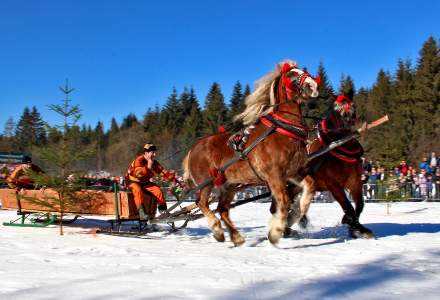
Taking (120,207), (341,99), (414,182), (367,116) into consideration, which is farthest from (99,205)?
(367,116)

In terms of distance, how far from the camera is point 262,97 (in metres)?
7.12

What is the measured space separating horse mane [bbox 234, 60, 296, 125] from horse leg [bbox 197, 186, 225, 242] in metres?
1.31

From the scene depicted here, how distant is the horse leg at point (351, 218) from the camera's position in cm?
738

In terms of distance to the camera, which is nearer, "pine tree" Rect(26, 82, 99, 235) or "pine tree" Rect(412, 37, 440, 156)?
"pine tree" Rect(26, 82, 99, 235)

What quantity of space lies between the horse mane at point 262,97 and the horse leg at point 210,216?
Result: 131 centimetres

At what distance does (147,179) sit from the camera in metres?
8.45

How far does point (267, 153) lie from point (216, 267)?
206 centimetres

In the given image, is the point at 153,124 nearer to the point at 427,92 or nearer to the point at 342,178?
the point at 427,92

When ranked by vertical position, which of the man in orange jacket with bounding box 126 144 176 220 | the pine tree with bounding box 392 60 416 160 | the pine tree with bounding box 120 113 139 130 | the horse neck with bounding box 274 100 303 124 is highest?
the pine tree with bounding box 120 113 139 130

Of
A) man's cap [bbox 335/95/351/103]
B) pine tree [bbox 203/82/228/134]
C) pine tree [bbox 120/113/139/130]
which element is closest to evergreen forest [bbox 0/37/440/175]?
pine tree [bbox 203/82/228/134]

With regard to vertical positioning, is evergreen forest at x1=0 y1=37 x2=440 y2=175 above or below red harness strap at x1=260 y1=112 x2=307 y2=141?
above

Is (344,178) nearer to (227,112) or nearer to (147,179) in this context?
(147,179)

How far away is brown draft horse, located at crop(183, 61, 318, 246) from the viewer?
20.9ft

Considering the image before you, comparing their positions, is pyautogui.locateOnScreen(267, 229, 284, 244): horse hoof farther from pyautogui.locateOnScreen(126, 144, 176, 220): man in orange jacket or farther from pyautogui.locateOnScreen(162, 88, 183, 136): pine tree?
pyautogui.locateOnScreen(162, 88, 183, 136): pine tree
